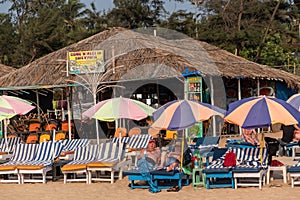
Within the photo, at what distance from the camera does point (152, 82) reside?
65.4ft

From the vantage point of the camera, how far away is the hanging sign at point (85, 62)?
18953 mm

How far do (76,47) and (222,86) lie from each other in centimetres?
582

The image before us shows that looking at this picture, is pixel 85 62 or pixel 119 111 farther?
pixel 85 62

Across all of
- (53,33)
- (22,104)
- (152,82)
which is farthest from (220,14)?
(22,104)

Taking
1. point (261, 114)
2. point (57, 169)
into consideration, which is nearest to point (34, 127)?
point (57, 169)

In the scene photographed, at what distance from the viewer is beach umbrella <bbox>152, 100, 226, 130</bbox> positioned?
960 centimetres

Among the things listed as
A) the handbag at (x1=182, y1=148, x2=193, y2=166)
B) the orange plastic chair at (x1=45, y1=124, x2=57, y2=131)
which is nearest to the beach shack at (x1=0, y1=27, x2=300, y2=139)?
the orange plastic chair at (x1=45, y1=124, x2=57, y2=131)

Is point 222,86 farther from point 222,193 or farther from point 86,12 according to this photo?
point 86,12

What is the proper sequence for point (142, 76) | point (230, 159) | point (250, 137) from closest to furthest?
1. point (230, 159)
2. point (250, 137)
3. point (142, 76)

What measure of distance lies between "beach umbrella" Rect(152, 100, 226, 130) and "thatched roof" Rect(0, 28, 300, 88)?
6918 mm

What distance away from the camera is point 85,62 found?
62.7 feet

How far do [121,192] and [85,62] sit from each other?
10.2m

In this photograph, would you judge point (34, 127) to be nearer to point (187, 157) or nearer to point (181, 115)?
point (187, 157)

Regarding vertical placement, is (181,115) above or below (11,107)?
below
